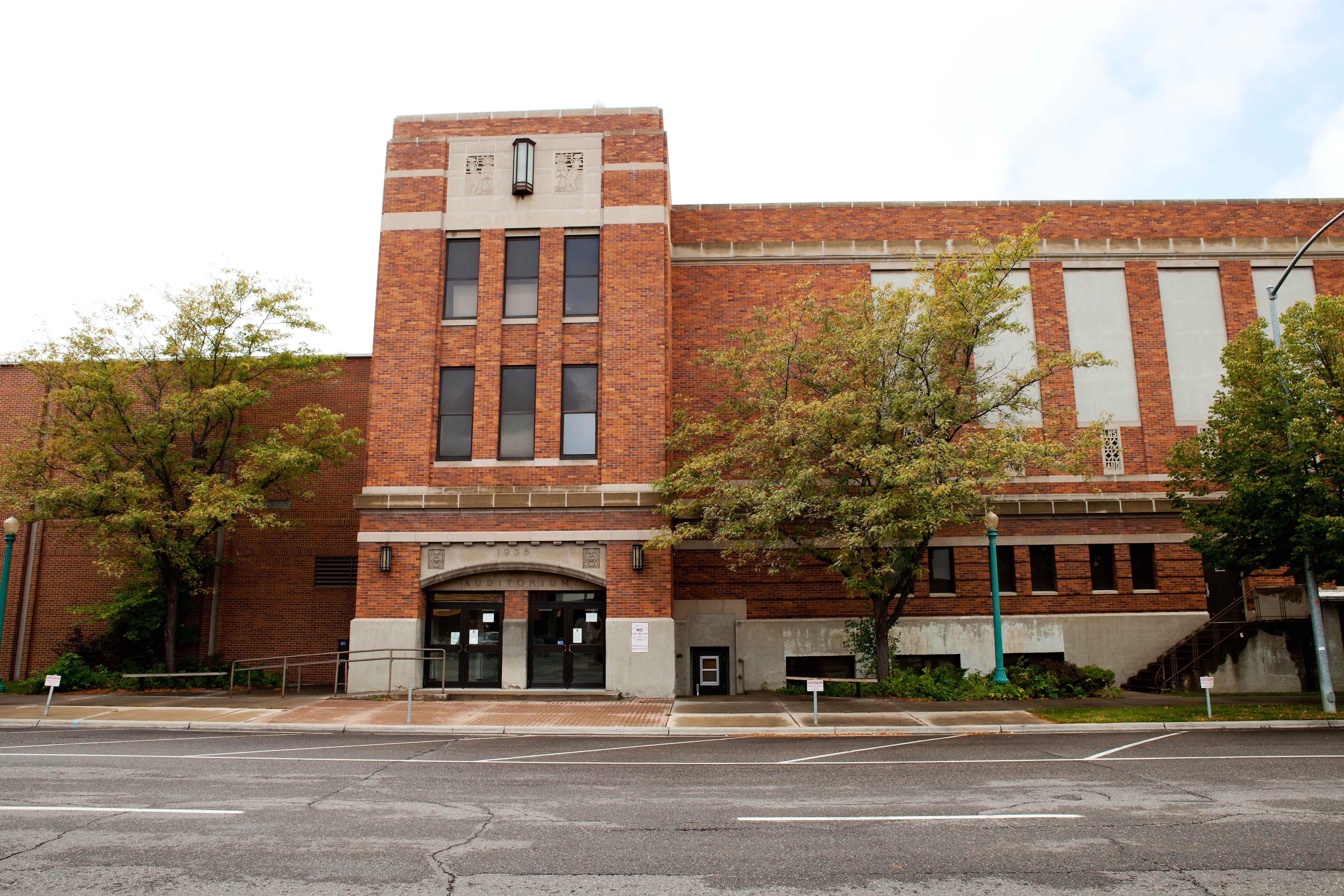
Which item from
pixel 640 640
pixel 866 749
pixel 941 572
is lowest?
pixel 866 749

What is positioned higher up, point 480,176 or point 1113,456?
point 480,176

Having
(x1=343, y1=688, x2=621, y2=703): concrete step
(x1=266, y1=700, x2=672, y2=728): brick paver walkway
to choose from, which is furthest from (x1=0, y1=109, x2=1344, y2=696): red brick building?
(x1=266, y1=700, x2=672, y2=728): brick paver walkway

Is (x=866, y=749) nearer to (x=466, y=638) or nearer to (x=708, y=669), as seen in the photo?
(x=708, y=669)

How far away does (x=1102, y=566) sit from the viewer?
24.1 meters

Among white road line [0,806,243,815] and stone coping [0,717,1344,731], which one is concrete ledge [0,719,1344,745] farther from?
white road line [0,806,243,815]

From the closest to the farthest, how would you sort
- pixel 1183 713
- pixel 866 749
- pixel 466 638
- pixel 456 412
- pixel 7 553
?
pixel 866 749, pixel 1183 713, pixel 466 638, pixel 7 553, pixel 456 412

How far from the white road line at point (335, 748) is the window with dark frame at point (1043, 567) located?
16.5 meters

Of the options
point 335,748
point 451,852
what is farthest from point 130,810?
point 335,748

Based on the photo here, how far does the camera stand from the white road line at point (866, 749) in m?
12.6

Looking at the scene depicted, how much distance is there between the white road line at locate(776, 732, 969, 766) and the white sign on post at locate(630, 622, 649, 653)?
7.09 m

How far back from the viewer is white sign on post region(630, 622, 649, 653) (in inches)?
789

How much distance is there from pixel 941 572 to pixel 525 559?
1148 cm

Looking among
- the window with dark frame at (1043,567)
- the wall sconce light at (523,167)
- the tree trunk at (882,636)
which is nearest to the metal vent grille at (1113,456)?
the window with dark frame at (1043,567)

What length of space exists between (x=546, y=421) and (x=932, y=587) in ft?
37.6
